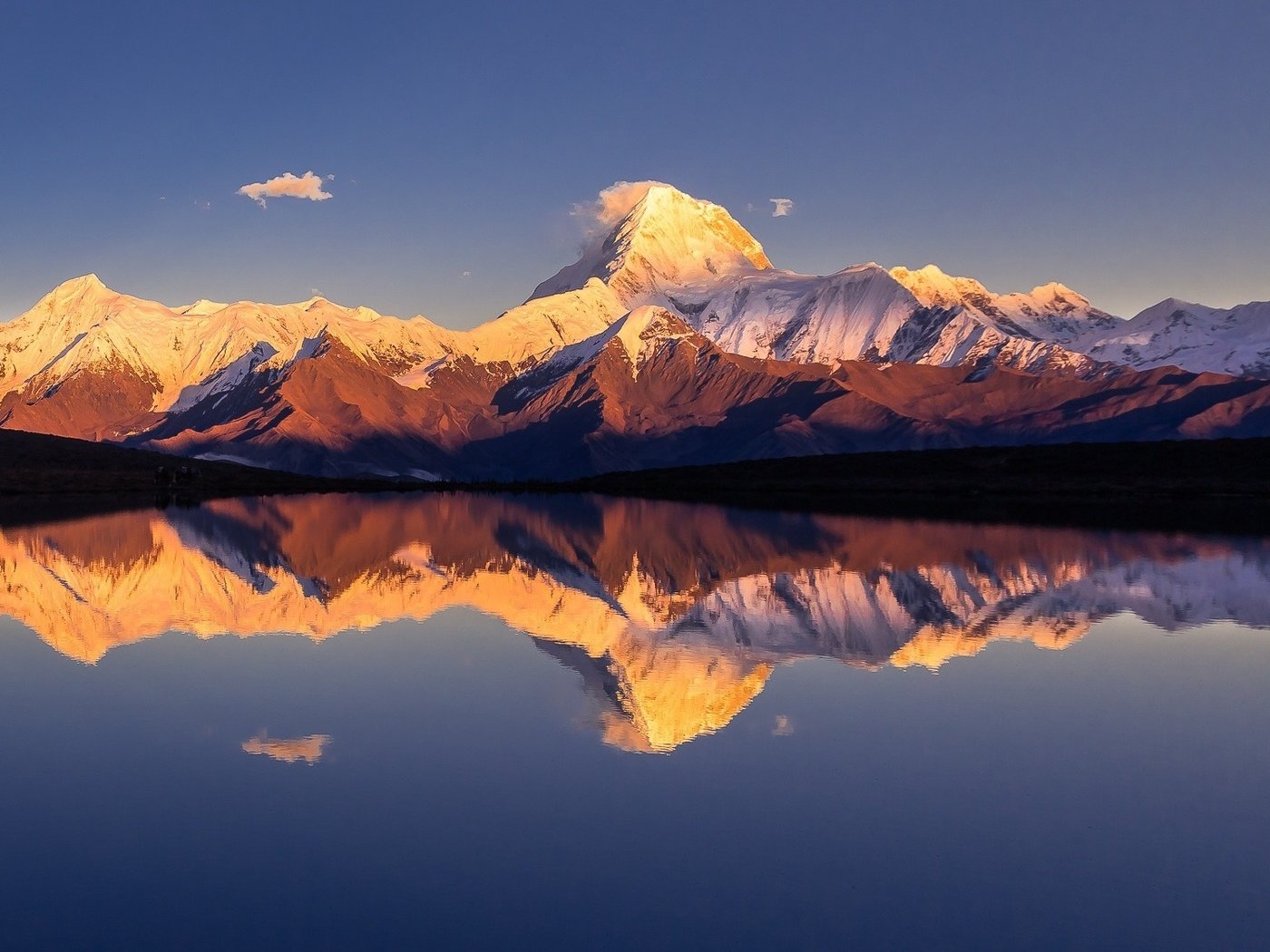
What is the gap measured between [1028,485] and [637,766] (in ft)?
461

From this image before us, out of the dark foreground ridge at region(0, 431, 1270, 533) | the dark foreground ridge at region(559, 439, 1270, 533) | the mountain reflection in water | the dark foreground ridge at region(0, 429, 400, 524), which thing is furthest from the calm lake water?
the dark foreground ridge at region(0, 429, 400, 524)

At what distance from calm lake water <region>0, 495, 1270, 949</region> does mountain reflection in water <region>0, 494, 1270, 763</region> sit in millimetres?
287

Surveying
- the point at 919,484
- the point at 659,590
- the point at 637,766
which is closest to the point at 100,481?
the point at 919,484

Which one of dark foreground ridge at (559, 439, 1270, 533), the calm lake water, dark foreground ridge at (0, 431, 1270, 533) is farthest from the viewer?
dark foreground ridge at (0, 431, 1270, 533)

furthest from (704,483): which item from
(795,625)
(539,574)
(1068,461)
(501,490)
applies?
(795,625)

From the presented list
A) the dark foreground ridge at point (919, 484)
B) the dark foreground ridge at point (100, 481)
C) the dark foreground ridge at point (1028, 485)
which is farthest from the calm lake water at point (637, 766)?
the dark foreground ridge at point (100, 481)

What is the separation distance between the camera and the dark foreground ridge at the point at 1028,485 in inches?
4281

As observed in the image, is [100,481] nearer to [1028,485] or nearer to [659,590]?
[1028,485]

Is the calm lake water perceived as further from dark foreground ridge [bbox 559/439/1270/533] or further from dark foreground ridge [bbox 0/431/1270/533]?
dark foreground ridge [bbox 559/439/1270/533]

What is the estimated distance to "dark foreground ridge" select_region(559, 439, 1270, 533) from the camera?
4281 inches

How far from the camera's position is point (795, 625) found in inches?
1575

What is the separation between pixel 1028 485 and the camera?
155375 mm

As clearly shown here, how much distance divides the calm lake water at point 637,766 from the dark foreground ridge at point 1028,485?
193ft

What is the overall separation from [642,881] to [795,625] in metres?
23.1
